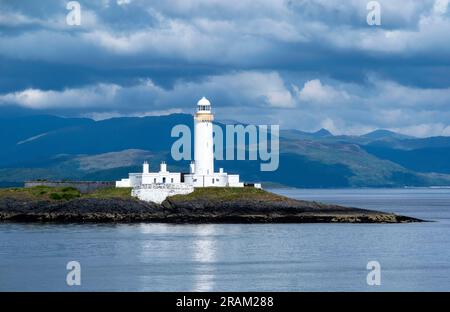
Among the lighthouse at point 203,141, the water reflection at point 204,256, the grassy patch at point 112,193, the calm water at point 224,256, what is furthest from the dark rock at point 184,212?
the lighthouse at point 203,141

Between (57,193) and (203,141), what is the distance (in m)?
17.6

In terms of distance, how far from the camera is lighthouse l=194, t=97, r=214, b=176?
115m

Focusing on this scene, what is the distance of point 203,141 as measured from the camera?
115 m

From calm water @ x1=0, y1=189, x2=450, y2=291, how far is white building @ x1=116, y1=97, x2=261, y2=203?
691cm

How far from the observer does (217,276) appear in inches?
2601

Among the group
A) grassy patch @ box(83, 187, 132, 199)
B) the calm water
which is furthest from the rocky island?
the calm water

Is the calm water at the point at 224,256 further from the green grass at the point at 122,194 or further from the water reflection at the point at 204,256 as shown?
the green grass at the point at 122,194

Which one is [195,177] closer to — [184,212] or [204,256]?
[184,212]

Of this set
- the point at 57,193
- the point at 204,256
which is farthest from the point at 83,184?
the point at 204,256

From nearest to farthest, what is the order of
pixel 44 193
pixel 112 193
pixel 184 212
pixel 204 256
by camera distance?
pixel 204 256 → pixel 184 212 → pixel 112 193 → pixel 44 193

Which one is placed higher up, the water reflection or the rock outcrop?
the rock outcrop

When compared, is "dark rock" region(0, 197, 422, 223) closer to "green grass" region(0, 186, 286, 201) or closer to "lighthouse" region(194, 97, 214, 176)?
"green grass" region(0, 186, 286, 201)
